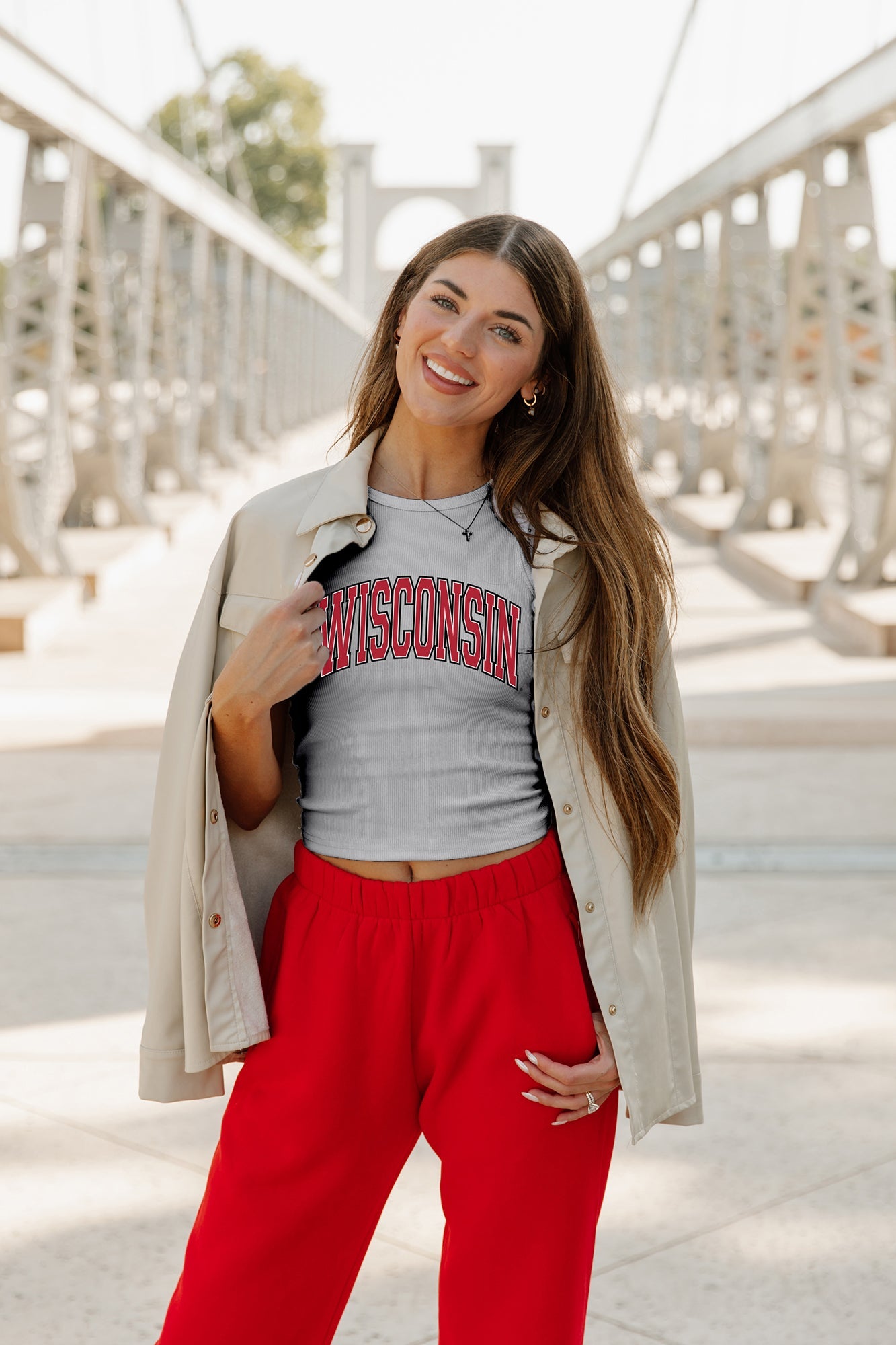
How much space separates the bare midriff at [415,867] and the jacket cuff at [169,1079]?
0.87 feet

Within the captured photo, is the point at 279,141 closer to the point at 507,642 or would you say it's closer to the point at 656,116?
the point at 656,116

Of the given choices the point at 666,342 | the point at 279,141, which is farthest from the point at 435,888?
the point at 279,141

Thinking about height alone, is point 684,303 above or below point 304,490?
above

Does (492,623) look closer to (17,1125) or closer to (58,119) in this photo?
(17,1125)

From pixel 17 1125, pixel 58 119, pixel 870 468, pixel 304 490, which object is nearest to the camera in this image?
pixel 304 490

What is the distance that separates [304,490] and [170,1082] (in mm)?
660

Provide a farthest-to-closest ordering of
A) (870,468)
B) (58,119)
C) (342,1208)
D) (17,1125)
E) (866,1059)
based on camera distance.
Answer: (870,468) < (58,119) < (866,1059) < (17,1125) < (342,1208)

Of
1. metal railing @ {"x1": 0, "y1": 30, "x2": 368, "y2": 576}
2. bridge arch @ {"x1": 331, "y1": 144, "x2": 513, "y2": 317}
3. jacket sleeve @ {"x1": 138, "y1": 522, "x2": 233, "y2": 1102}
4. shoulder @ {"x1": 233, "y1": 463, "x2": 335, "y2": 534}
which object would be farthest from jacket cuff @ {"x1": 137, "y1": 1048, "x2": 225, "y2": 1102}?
bridge arch @ {"x1": 331, "y1": 144, "x2": 513, "y2": 317}

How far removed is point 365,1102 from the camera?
1585 mm

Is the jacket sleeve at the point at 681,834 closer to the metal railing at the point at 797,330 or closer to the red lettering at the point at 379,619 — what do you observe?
the red lettering at the point at 379,619

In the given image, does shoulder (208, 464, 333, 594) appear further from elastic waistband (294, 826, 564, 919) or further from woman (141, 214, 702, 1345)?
elastic waistband (294, 826, 564, 919)

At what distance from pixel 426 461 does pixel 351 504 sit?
0.49 feet

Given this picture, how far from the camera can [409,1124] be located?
1624 mm

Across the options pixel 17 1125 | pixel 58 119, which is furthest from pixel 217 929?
pixel 58 119
